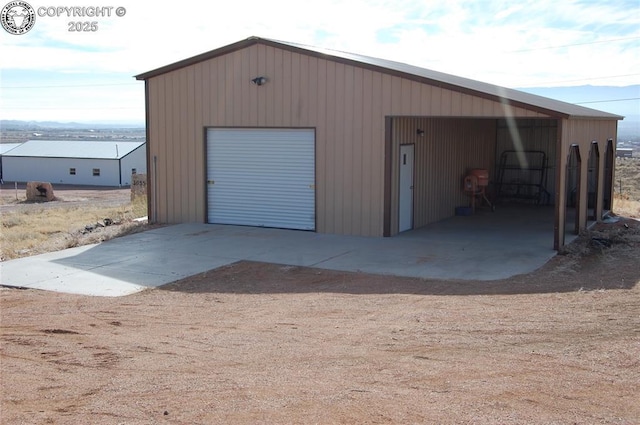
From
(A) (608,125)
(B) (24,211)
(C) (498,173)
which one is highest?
(A) (608,125)

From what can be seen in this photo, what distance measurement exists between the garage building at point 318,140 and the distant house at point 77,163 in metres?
39.6

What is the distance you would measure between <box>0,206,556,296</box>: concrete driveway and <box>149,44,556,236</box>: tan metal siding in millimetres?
840

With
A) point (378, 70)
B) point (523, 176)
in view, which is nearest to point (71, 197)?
point (523, 176)

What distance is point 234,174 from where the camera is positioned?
1794 cm

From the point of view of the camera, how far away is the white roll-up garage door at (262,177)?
55.8 feet

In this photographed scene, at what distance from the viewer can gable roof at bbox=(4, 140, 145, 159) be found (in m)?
58.9

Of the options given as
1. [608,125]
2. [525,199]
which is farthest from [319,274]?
[525,199]

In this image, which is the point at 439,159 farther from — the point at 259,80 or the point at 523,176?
the point at 523,176

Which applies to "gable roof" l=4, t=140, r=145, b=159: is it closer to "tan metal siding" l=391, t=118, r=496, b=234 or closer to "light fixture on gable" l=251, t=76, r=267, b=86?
"tan metal siding" l=391, t=118, r=496, b=234

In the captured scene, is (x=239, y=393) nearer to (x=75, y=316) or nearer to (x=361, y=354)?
(x=361, y=354)

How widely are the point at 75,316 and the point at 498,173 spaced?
1752cm

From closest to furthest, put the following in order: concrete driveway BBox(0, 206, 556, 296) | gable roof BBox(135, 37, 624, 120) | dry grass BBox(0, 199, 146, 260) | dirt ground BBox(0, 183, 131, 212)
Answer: concrete driveway BBox(0, 206, 556, 296)
gable roof BBox(135, 37, 624, 120)
dry grass BBox(0, 199, 146, 260)
dirt ground BBox(0, 183, 131, 212)

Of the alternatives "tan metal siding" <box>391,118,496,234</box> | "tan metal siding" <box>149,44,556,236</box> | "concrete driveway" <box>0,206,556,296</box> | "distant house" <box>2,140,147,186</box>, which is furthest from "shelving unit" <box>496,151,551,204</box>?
"distant house" <box>2,140,147,186</box>

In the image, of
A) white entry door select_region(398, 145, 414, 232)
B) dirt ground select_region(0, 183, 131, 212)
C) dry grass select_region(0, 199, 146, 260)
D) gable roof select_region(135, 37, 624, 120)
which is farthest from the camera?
dirt ground select_region(0, 183, 131, 212)
